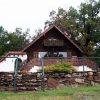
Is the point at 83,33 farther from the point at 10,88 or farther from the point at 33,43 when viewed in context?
the point at 10,88

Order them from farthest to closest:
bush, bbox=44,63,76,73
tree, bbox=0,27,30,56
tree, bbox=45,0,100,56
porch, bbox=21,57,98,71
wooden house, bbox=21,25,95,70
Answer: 1. tree, bbox=0,27,30,56
2. tree, bbox=45,0,100,56
3. wooden house, bbox=21,25,95,70
4. porch, bbox=21,57,98,71
5. bush, bbox=44,63,76,73

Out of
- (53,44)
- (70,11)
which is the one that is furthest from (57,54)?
(70,11)

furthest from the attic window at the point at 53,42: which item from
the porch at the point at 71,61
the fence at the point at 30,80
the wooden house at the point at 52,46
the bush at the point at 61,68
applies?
the fence at the point at 30,80

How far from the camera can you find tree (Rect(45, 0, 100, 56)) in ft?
160

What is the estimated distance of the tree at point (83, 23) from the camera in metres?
48.7

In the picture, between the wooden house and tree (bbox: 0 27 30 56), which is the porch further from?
tree (bbox: 0 27 30 56)

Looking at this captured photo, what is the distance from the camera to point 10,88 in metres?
17.2

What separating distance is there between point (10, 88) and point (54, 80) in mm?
2286

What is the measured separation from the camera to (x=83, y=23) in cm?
5031

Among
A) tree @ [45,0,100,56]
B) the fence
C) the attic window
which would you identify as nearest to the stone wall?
the fence

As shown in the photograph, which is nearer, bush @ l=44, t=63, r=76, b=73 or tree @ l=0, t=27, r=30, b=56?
bush @ l=44, t=63, r=76, b=73

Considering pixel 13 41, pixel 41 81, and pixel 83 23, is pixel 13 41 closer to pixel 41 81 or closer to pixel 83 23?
pixel 83 23

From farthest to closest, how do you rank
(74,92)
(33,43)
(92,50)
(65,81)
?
(92,50) < (33,43) < (65,81) < (74,92)

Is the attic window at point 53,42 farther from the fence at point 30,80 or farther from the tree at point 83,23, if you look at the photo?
the fence at point 30,80
